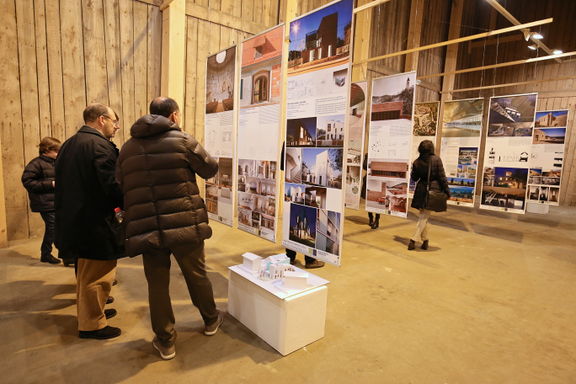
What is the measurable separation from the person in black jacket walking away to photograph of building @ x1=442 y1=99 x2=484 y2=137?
7.72 meters

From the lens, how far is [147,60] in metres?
5.58

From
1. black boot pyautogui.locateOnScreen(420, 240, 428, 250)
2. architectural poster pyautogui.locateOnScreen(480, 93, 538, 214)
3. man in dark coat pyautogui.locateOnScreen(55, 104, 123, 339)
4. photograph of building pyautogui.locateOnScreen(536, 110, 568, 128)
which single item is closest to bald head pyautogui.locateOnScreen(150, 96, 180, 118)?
man in dark coat pyautogui.locateOnScreen(55, 104, 123, 339)

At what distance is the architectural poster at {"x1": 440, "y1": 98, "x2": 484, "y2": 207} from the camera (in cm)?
741

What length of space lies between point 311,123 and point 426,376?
2299 mm

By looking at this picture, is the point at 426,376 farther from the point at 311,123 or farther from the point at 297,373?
the point at 311,123

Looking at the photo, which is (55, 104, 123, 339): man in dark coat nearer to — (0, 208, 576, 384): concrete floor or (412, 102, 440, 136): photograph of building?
(0, 208, 576, 384): concrete floor

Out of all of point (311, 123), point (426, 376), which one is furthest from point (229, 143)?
point (426, 376)

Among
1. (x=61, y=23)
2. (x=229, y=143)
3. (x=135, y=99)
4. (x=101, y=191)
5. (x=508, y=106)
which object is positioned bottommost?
(x=101, y=191)

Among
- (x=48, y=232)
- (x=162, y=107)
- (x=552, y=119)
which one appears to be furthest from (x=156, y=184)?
(x=552, y=119)

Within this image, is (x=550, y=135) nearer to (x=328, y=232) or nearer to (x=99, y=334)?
(x=328, y=232)

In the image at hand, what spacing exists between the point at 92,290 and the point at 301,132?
7.44 ft

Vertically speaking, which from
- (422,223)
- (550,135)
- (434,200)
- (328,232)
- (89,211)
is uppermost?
(550,135)

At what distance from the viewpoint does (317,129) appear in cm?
325

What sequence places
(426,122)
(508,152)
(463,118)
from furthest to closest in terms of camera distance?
(426,122)
(463,118)
(508,152)
